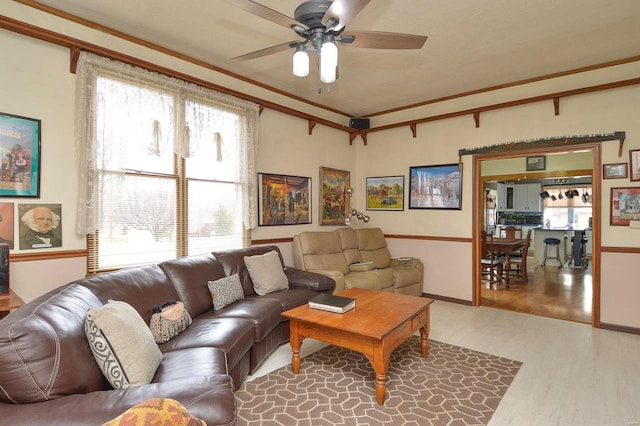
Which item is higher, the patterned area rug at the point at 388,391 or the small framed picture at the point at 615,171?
the small framed picture at the point at 615,171

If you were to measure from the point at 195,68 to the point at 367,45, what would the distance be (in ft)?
7.27

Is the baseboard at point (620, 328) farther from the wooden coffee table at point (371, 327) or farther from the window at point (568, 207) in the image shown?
the window at point (568, 207)

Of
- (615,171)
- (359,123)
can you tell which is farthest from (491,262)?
(359,123)

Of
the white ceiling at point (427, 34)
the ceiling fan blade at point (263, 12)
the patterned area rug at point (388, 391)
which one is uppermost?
the white ceiling at point (427, 34)

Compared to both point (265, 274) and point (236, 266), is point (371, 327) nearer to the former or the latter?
point (265, 274)

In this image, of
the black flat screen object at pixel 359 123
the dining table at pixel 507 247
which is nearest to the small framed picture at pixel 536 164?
the dining table at pixel 507 247

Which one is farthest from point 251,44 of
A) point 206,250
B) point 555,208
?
point 555,208

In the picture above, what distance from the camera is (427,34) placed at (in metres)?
3.17

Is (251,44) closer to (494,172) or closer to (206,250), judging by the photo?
(206,250)

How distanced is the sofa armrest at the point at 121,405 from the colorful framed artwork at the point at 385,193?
14.8ft

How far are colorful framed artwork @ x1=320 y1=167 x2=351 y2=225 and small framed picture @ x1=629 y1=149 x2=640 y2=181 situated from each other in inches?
142

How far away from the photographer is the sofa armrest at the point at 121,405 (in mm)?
1199

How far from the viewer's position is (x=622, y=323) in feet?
12.4

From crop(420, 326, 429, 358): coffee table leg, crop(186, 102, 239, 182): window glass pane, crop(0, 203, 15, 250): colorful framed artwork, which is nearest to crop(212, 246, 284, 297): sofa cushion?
crop(186, 102, 239, 182): window glass pane
